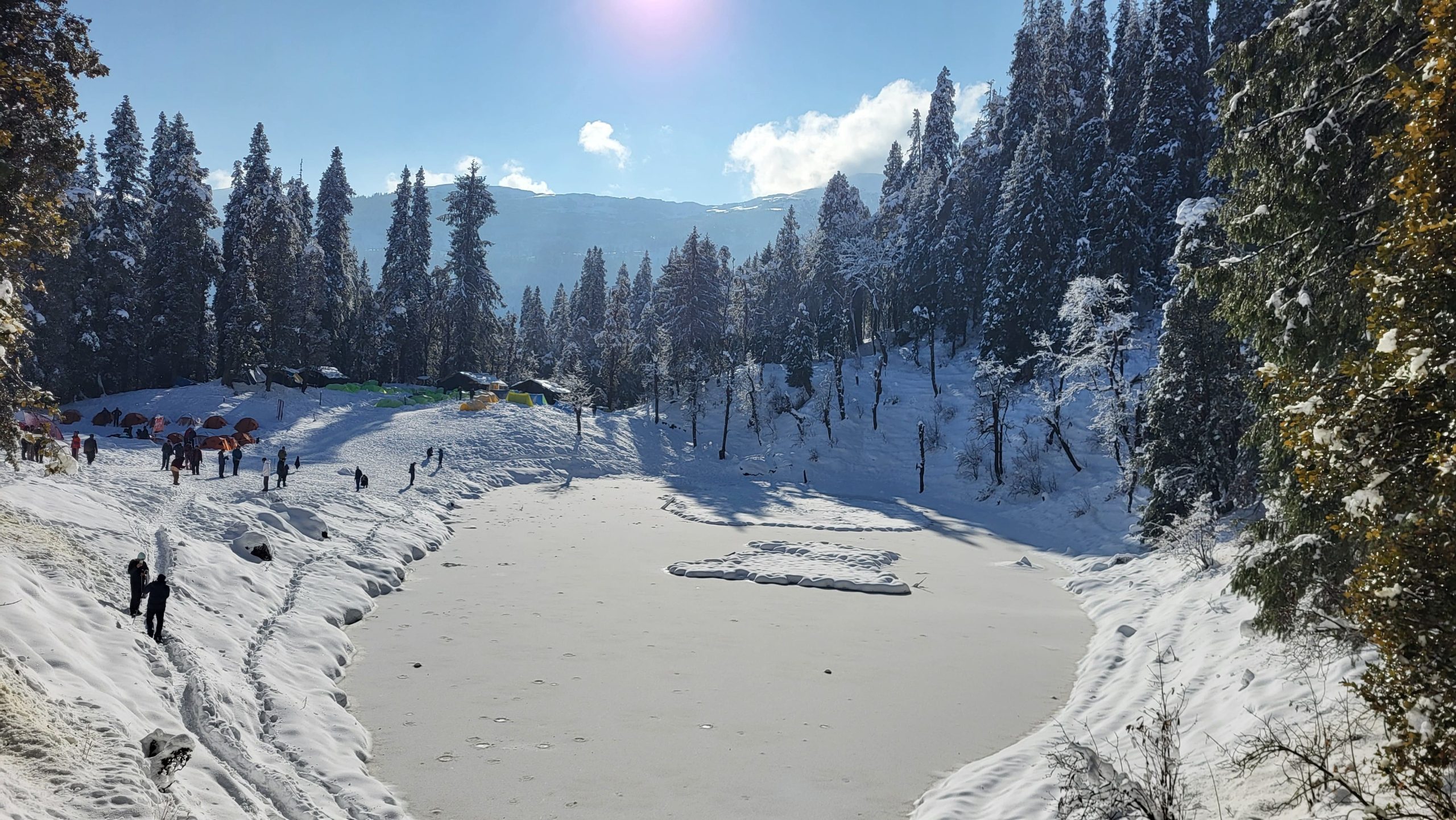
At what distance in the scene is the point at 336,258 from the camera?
66312 mm

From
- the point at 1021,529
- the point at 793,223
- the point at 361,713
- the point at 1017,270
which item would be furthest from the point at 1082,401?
the point at 361,713

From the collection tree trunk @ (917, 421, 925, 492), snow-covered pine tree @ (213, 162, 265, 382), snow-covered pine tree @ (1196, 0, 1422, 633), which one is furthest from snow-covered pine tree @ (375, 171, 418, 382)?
snow-covered pine tree @ (1196, 0, 1422, 633)

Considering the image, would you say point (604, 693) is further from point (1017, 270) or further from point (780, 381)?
point (780, 381)

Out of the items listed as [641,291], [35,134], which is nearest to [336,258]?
[641,291]

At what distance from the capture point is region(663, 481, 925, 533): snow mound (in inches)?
1387

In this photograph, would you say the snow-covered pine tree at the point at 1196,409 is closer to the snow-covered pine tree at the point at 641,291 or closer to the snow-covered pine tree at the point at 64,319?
the snow-covered pine tree at the point at 64,319

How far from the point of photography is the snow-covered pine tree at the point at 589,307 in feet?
270

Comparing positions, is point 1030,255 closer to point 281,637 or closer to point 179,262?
Result: point 281,637

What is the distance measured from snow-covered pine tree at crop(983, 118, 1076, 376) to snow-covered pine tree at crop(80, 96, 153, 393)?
58.5 m

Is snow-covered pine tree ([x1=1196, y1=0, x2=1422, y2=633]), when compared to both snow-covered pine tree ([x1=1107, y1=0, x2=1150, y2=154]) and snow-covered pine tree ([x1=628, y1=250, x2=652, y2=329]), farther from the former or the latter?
snow-covered pine tree ([x1=628, y1=250, x2=652, y2=329])

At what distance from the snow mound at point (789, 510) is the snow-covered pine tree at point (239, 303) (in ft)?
112

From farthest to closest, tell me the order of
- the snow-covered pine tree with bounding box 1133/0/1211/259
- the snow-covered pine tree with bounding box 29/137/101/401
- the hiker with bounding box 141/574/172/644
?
1. the snow-covered pine tree with bounding box 1133/0/1211/259
2. the snow-covered pine tree with bounding box 29/137/101/401
3. the hiker with bounding box 141/574/172/644

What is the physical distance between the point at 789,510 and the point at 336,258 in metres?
48.6

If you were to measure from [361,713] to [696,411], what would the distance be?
49.8 m
